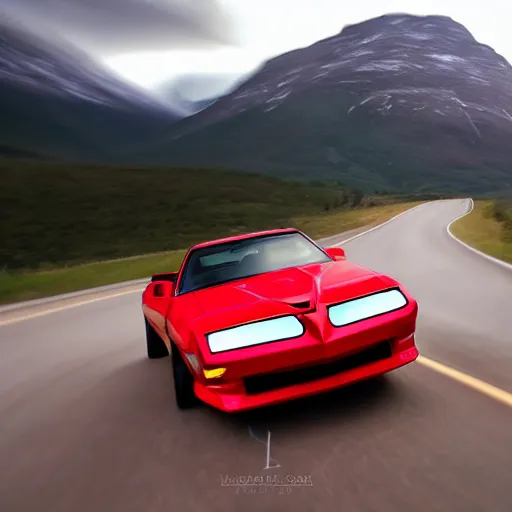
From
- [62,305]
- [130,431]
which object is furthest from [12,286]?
[130,431]

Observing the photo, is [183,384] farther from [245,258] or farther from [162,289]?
[245,258]

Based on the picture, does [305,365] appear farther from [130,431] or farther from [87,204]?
[87,204]

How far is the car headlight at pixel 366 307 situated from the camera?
408 cm

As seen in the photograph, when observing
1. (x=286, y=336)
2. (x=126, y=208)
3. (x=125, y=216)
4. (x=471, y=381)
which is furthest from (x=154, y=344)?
(x=126, y=208)

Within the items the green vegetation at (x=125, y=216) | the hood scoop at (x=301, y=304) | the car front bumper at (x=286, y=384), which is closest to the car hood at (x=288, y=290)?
the hood scoop at (x=301, y=304)

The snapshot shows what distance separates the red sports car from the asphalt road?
289 mm

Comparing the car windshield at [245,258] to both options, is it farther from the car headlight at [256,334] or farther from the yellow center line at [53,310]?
the yellow center line at [53,310]

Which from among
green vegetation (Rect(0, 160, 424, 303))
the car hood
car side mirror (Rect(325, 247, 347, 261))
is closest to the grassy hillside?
green vegetation (Rect(0, 160, 424, 303))

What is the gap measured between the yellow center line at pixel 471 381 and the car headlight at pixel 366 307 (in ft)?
3.02

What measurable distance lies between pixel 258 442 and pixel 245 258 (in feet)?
7.23

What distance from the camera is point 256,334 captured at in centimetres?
398

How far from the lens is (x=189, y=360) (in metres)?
4.28

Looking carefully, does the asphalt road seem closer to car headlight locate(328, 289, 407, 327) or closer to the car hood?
car headlight locate(328, 289, 407, 327)

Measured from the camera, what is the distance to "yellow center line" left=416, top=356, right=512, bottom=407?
4445 mm
